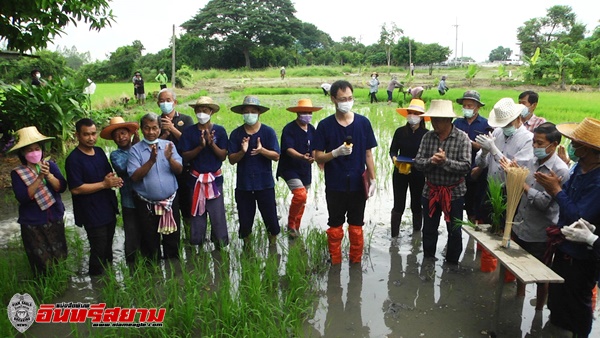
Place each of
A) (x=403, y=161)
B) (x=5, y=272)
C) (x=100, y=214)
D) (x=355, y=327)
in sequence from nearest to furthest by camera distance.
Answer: (x=355, y=327), (x=5, y=272), (x=100, y=214), (x=403, y=161)

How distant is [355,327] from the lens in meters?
3.09

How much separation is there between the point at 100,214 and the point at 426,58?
4009cm

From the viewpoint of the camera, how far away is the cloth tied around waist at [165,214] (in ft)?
12.5

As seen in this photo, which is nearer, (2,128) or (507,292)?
(507,292)

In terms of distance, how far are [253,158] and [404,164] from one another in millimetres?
1714

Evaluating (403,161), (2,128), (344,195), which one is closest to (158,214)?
(344,195)

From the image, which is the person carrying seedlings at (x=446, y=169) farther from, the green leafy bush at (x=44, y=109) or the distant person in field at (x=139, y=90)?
the distant person in field at (x=139, y=90)

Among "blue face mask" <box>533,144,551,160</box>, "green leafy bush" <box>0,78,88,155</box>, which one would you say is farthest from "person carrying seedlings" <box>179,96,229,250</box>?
"green leafy bush" <box>0,78,88,155</box>

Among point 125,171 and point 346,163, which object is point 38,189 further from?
point 346,163

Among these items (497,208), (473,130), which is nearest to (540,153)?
(497,208)

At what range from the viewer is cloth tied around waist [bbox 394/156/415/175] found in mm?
4551

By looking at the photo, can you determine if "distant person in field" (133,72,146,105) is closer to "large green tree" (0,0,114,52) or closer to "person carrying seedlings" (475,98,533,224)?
"large green tree" (0,0,114,52)

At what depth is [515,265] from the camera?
264 cm

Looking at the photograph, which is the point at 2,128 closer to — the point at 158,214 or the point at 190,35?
the point at 158,214
